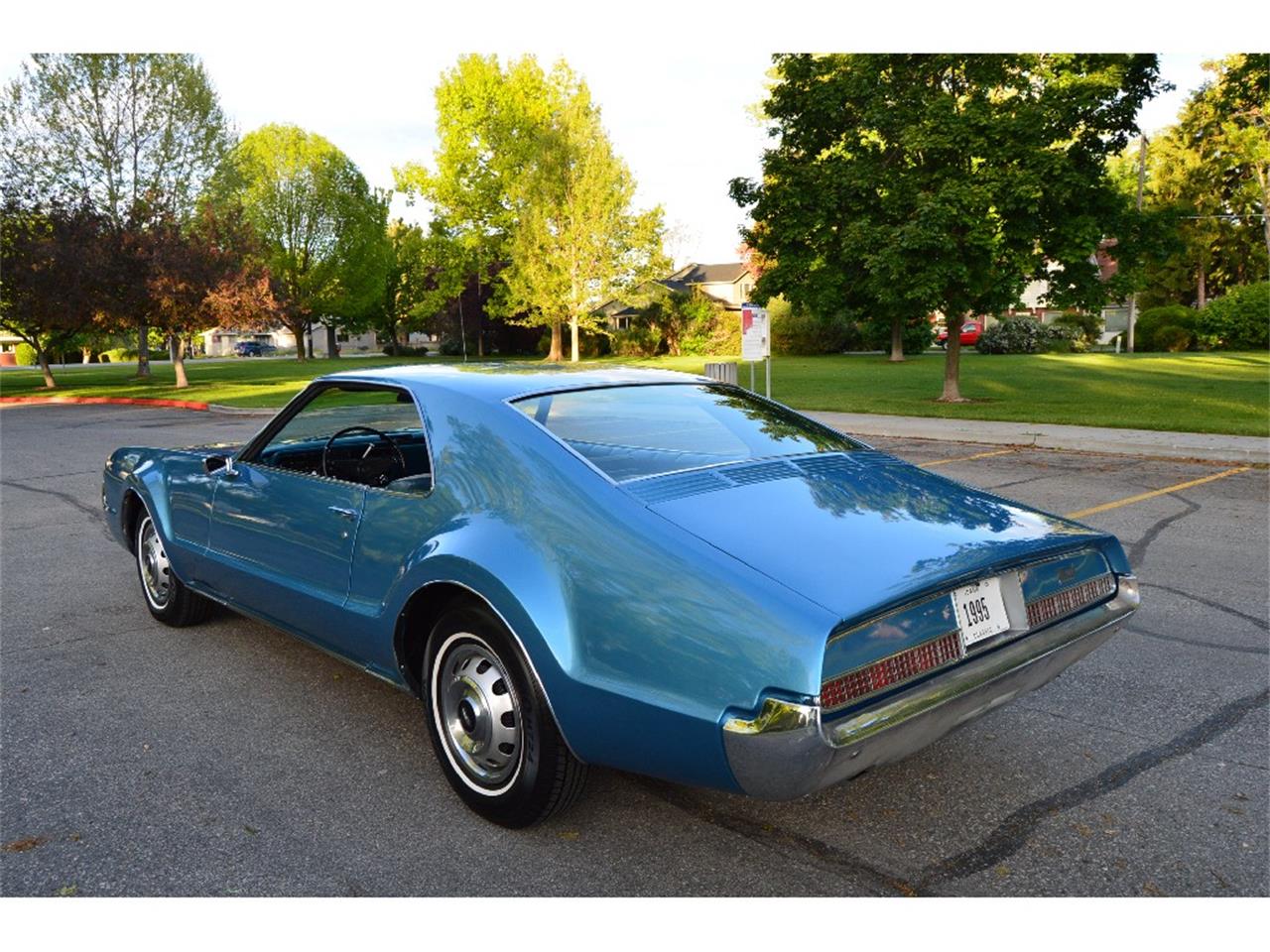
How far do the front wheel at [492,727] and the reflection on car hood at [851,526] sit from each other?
646 millimetres

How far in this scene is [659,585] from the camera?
7.98 ft

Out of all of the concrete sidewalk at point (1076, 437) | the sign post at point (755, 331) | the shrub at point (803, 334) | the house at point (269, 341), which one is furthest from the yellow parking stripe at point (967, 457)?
the house at point (269, 341)

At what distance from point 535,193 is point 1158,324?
2643cm

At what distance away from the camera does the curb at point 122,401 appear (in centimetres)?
2292

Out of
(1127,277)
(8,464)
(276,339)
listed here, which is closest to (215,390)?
(8,464)

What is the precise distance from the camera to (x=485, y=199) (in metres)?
44.8

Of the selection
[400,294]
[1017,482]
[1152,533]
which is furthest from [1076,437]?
[400,294]

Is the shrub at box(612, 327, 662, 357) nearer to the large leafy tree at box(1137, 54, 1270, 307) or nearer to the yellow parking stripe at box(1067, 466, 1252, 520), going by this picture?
the large leafy tree at box(1137, 54, 1270, 307)

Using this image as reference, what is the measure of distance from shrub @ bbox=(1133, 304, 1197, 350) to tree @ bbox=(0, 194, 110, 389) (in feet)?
126

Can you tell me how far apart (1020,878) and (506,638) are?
5.22 ft

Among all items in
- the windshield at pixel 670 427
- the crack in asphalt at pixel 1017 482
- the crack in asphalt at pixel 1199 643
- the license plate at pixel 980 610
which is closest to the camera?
the license plate at pixel 980 610

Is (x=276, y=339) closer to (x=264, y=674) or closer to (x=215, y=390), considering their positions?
(x=215, y=390)

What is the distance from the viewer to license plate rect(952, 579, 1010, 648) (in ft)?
8.36

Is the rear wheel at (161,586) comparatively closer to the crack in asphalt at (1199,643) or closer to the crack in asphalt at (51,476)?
the crack in asphalt at (1199,643)
